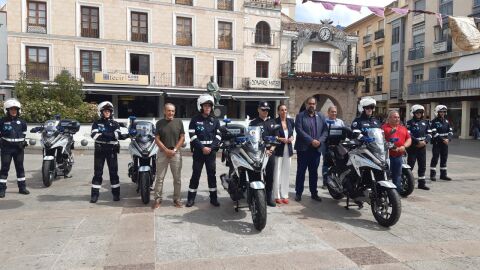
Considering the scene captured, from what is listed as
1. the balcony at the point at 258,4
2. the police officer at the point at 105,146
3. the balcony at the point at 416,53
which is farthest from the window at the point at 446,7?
the police officer at the point at 105,146

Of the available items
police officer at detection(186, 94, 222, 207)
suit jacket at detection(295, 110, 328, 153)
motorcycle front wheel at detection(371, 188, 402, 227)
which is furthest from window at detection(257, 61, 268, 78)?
motorcycle front wheel at detection(371, 188, 402, 227)

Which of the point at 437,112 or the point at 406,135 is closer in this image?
the point at 406,135

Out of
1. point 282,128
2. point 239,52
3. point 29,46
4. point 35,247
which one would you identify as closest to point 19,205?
point 35,247

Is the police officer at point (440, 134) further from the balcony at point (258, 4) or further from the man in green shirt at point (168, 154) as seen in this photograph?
the balcony at point (258, 4)

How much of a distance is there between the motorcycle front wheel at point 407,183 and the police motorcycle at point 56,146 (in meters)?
6.79

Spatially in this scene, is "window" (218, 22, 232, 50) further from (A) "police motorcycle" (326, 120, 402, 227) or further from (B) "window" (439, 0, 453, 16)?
(A) "police motorcycle" (326, 120, 402, 227)

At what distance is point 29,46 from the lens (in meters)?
24.5

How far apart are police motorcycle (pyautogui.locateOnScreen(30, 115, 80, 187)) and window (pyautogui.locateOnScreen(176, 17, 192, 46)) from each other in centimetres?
2042

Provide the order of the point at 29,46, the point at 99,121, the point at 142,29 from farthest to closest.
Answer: the point at 142,29 → the point at 29,46 → the point at 99,121

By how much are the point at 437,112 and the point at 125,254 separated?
7.81m

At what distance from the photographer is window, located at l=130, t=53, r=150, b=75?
88.1ft

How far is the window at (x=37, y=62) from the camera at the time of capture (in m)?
24.5

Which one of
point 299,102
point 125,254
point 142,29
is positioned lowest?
point 125,254

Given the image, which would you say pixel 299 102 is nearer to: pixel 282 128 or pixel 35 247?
pixel 282 128
